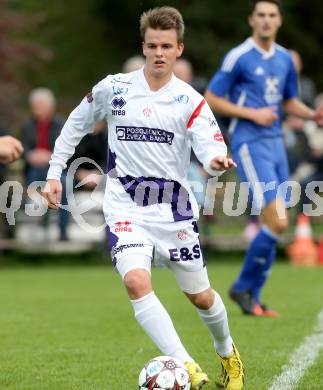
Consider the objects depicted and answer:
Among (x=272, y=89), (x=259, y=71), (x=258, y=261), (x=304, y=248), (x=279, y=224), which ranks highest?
(x=259, y=71)

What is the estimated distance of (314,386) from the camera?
6484 mm

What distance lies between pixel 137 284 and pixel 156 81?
1261mm

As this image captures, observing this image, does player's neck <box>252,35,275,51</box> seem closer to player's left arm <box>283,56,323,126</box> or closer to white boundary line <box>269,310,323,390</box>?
player's left arm <box>283,56,323,126</box>

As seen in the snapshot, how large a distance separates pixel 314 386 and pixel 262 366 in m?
0.74

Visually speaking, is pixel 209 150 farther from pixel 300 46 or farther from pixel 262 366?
pixel 300 46

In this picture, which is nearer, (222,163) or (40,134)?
(222,163)

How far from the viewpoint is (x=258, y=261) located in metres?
9.77

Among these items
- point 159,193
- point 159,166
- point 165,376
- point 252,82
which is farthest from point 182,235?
point 252,82

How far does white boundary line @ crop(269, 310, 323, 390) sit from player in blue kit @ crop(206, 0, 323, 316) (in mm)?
1049

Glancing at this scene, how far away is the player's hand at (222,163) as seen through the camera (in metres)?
6.05

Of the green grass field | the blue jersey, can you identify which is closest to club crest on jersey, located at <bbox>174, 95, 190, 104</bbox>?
the green grass field

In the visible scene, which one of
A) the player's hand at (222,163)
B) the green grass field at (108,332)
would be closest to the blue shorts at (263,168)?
the green grass field at (108,332)

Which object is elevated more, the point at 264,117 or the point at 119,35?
the point at 264,117

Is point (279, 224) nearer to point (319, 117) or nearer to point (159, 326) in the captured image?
point (319, 117)
